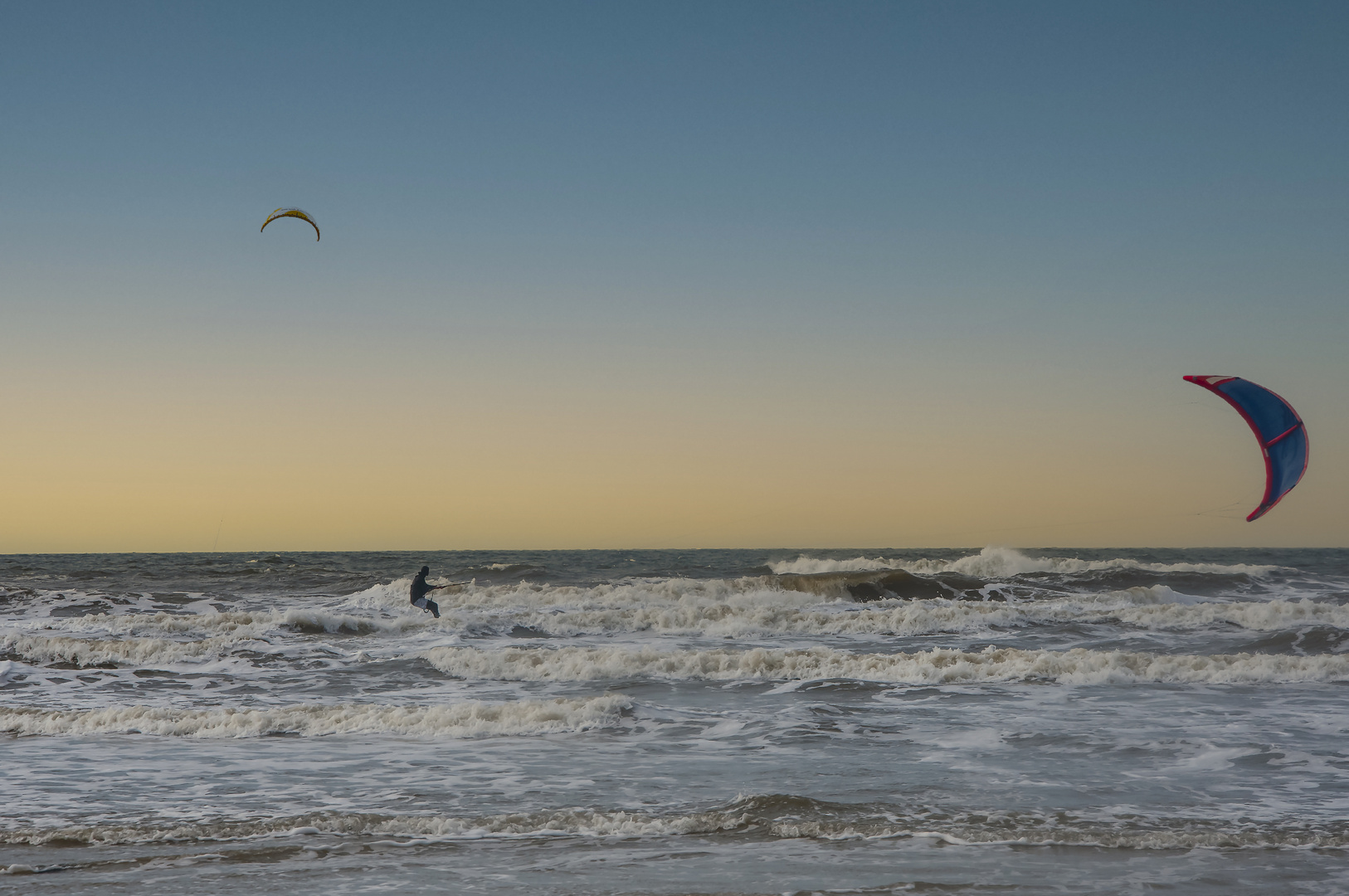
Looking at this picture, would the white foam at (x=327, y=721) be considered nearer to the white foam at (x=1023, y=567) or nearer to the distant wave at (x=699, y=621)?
the distant wave at (x=699, y=621)

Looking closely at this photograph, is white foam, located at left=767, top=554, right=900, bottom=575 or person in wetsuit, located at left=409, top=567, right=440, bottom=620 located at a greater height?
person in wetsuit, located at left=409, top=567, right=440, bottom=620

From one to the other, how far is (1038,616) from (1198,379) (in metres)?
10.2

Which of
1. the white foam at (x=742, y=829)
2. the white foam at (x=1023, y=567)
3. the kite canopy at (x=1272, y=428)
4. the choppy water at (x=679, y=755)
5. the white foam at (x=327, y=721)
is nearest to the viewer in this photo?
the choppy water at (x=679, y=755)

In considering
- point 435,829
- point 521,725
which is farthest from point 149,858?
point 521,725

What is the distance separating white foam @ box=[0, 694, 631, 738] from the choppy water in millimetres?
36

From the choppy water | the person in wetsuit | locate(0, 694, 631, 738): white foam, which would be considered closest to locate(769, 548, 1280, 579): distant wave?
the choppy water

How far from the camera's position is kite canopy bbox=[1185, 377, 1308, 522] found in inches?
509

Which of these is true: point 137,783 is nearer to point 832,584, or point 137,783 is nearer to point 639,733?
point 639,733

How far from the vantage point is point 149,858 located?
21.1ft

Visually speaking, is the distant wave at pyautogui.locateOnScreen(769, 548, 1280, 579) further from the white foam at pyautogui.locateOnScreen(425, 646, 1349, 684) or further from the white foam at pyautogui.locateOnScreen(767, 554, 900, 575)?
the white foam at pyautogui.locateOnScreen(425, 646, 1349, 684)

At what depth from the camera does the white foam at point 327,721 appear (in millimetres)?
10523

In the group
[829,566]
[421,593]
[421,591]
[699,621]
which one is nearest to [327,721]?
[421,593]

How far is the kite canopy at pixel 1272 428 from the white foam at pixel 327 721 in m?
9.52

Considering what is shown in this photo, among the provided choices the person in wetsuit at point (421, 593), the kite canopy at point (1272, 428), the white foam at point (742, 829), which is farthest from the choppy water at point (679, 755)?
the kite canopy at point (1272, 428)
